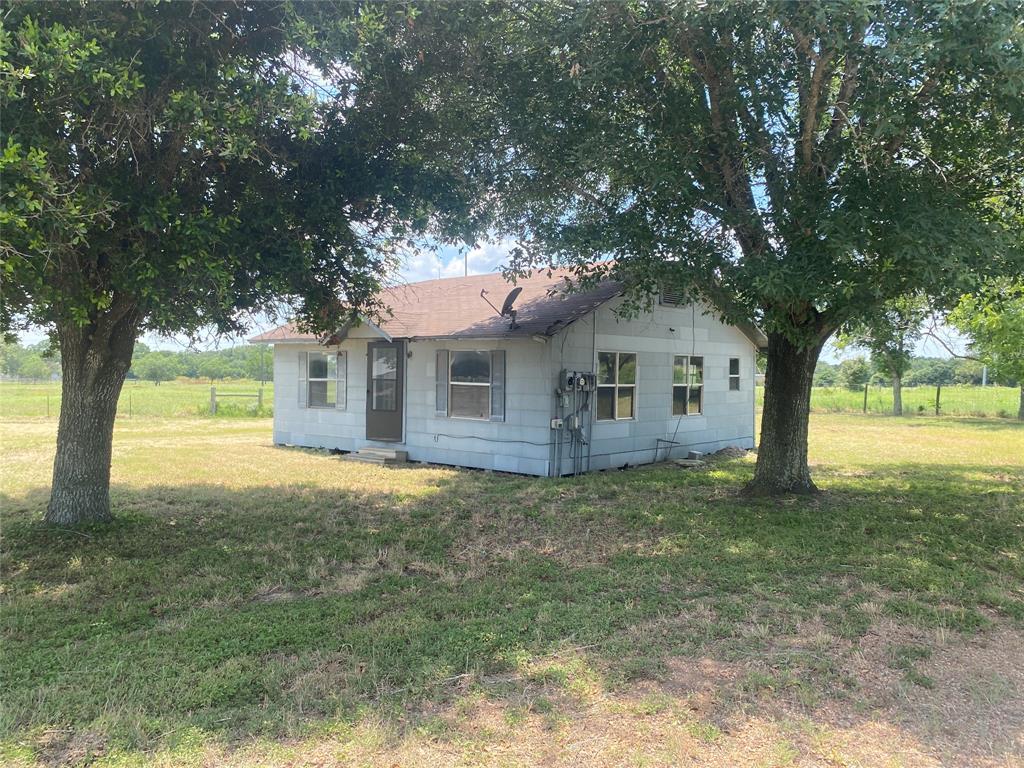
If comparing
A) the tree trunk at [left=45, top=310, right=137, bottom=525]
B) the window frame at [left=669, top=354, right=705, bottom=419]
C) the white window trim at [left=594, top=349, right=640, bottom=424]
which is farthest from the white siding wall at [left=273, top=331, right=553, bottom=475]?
the tree trunk at [left=45, top=310, right=137, bottom=525]

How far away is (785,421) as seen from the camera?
909 centimetres

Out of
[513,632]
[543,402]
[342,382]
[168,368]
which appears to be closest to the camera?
[513,632]

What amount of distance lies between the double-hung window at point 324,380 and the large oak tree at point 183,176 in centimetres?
662

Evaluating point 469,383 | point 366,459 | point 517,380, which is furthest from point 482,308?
point 366,459

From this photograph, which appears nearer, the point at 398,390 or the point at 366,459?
the point at 366,459

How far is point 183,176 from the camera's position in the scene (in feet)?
19.5

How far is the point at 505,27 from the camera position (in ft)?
22.6

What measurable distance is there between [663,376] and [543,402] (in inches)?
136

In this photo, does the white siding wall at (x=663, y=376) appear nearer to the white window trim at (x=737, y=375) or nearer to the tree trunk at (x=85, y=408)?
the white window trim at (x=737, y=375)

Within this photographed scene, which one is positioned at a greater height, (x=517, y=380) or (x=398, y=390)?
(x=517, y=380)

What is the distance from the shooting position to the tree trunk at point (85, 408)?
22.3ft

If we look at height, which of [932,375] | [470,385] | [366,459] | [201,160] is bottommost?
[366,459]

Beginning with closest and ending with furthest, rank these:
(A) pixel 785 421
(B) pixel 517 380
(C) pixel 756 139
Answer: (C) pixel 756 139
(A) pixel 785 421
(B) pixel 517 380

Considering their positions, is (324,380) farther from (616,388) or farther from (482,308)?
(616,388)
